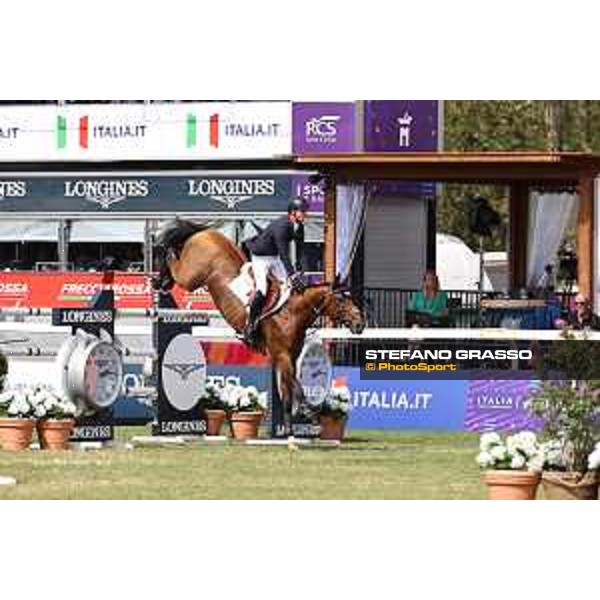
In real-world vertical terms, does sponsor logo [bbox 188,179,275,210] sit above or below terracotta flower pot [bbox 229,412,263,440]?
above

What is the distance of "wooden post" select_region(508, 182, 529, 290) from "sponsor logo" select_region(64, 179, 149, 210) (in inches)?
400

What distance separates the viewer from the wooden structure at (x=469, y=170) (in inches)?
1037

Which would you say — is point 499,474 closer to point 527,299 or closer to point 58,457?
point 58,457

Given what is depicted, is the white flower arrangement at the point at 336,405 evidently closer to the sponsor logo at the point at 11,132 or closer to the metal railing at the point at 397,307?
the metal railing at the point at 397,307

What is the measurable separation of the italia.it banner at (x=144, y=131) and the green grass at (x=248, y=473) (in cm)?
1766

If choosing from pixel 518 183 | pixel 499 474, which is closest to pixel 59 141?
pixel 518 183

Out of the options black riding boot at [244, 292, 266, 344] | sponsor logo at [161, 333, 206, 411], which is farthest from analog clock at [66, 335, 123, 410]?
black riding boot at [244, 292, 266, 344]

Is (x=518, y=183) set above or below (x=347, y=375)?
above

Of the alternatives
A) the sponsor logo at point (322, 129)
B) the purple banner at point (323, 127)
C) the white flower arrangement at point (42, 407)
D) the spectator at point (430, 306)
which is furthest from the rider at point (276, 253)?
the sponsor logo at point (322, 129)

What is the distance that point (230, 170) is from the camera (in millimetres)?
40281

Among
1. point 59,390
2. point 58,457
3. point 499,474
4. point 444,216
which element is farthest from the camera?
point 444,216

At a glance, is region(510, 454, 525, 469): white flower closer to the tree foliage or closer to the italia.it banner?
the italia.it banner

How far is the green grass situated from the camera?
53.4 ft

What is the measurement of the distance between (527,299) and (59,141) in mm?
13741
